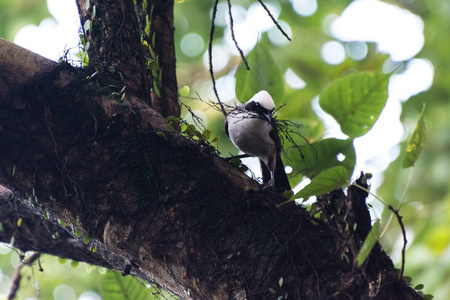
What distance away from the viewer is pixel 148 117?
1.75m

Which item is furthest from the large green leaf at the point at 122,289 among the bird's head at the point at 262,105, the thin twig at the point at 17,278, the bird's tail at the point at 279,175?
the bird's head at the point at 262,105

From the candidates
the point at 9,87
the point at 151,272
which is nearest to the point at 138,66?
the point at 9,87

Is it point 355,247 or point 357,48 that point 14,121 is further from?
point 357,48

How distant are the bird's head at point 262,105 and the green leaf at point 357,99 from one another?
0.59m

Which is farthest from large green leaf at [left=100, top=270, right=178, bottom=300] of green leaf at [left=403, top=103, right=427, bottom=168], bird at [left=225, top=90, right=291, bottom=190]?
green leaf at [left=403, top=103, right=427, bottom=168]

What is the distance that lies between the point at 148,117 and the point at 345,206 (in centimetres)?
76

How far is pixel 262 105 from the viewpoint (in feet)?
8.68

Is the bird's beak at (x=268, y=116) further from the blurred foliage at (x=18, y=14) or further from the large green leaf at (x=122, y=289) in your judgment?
the blurred foliage at (x=18, y=14)

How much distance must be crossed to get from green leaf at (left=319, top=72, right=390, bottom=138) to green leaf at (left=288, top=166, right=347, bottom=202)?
0.73m

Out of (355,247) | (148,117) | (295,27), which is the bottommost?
(355,247)

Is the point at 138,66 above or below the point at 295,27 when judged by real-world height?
below

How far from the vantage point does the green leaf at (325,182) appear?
1.26 m

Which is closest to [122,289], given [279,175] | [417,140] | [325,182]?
[279,175]

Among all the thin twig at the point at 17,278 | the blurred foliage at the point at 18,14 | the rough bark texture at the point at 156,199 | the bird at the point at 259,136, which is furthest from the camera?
the blurred foliage at the point at 18,14
